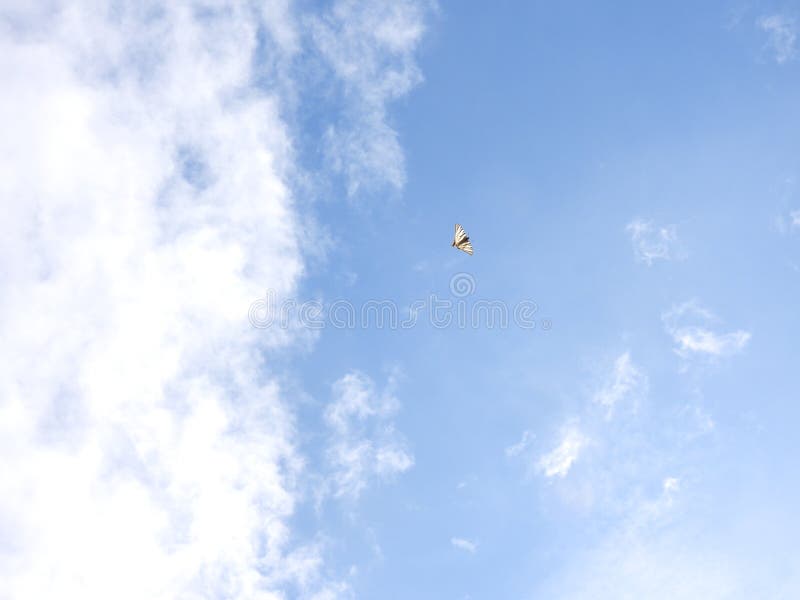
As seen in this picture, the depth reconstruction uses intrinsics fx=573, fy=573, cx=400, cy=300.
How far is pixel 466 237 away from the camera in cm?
10256

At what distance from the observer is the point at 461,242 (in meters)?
102

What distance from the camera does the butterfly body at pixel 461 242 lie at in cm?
10119

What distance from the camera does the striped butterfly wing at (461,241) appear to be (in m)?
101

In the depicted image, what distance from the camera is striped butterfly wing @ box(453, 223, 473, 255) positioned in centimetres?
10119

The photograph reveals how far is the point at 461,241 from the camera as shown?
101938 mm

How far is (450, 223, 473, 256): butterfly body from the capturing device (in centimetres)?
10119

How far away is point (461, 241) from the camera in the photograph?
10194cm

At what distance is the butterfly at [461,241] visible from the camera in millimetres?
101188

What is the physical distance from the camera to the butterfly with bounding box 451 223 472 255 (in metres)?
101
